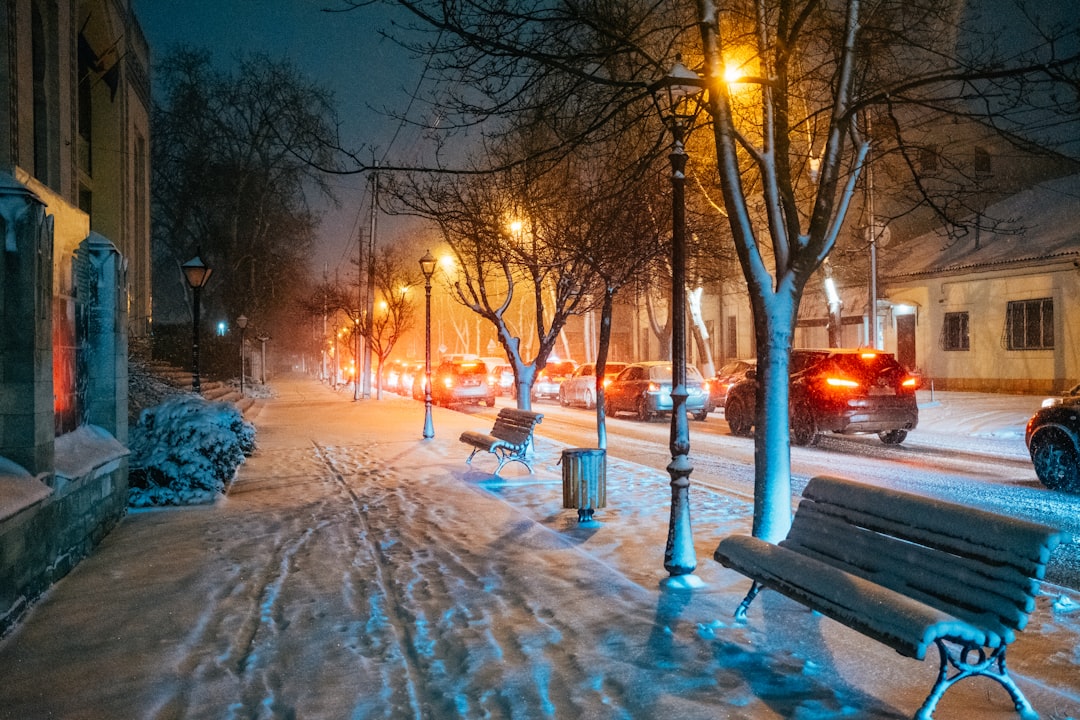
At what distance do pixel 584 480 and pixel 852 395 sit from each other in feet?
31.0

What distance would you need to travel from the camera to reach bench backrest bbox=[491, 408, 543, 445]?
11.6 metres

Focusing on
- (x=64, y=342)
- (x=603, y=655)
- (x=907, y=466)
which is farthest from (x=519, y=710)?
(x=907, y=466)

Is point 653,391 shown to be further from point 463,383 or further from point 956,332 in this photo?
point 956,332

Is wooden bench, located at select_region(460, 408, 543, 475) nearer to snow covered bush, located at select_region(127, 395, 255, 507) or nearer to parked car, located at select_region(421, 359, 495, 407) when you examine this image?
snow covered bush, located at select_region(127, 395, 255, 507)

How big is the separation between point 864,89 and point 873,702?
260 inches

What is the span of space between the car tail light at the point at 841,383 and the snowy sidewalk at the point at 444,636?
27.7ft

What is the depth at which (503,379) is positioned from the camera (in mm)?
37688

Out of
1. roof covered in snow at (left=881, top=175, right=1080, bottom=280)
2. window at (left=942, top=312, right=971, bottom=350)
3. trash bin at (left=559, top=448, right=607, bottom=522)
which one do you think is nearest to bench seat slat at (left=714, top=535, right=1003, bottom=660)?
trash bin at (left=559, top=448, right=607, bottom=522)

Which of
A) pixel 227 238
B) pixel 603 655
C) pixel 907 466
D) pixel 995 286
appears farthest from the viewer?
pixel 227 238

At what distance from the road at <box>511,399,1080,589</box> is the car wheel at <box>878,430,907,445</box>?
0.52ft

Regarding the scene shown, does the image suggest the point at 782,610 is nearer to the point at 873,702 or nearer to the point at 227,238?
the point at 873,702

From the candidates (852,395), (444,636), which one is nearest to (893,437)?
(852,395)

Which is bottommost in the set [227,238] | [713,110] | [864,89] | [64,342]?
[64,342]

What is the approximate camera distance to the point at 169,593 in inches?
229
